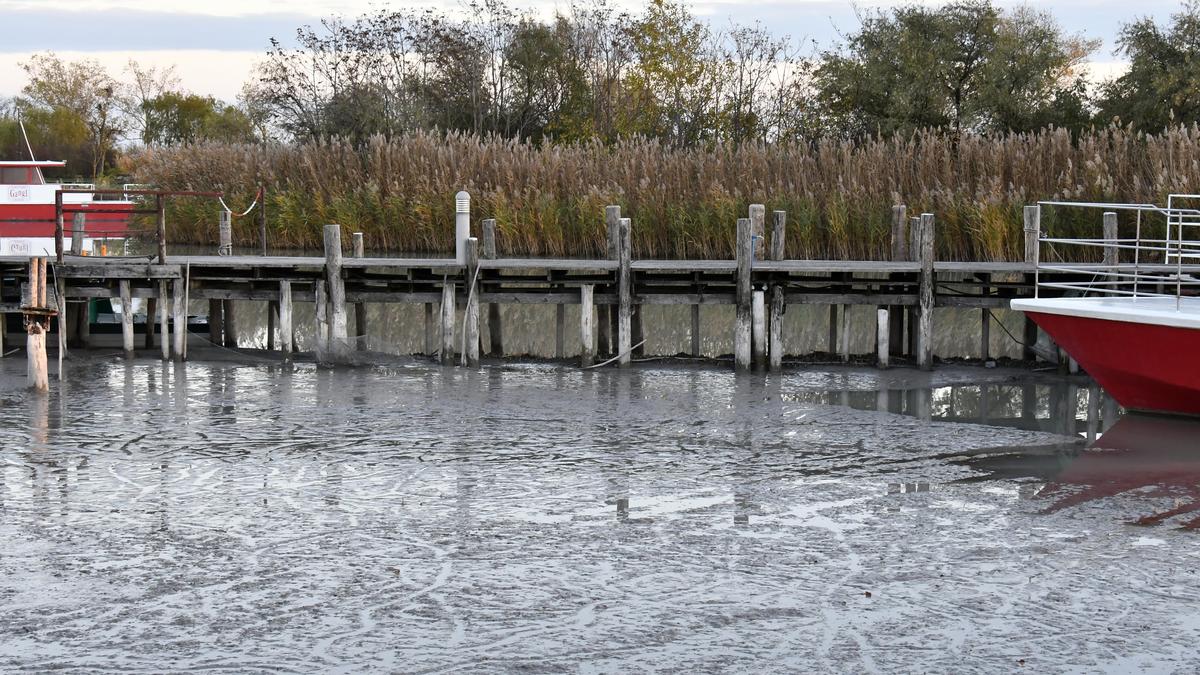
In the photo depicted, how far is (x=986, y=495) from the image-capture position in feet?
33.3

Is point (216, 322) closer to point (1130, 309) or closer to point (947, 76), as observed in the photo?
point (1130, 309)

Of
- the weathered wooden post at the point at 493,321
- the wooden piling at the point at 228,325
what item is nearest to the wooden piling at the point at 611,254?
the weathered wooden post at the point at 493,321

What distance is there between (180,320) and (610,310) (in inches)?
194

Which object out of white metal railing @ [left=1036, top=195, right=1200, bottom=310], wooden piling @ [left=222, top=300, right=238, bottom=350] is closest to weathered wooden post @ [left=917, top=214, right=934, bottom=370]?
white metal railing @ [left=1036, top=195, right=1200, bottom=310]

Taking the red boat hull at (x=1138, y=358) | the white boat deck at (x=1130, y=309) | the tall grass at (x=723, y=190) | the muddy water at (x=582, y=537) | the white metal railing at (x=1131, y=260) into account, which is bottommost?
the muddy water at (x=582, y=537)

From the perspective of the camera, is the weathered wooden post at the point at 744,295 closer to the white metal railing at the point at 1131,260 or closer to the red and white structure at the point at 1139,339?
the white metal railing at the point at 1131,260

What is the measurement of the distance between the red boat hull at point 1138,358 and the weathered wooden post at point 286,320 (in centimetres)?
813

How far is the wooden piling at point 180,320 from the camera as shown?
675 inches

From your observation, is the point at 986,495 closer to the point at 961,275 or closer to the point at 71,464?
the point at 71,464

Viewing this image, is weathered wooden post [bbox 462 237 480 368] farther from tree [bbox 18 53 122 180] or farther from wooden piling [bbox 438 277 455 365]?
tree [bbox 18 53 122 180]

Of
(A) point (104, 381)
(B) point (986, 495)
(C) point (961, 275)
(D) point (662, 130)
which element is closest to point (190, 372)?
(A) point (104, 381)

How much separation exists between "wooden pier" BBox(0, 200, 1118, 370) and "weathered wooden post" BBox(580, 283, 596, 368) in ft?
0.05

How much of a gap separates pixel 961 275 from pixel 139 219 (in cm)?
1826

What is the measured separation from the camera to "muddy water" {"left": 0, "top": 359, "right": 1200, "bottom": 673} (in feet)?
23.5
